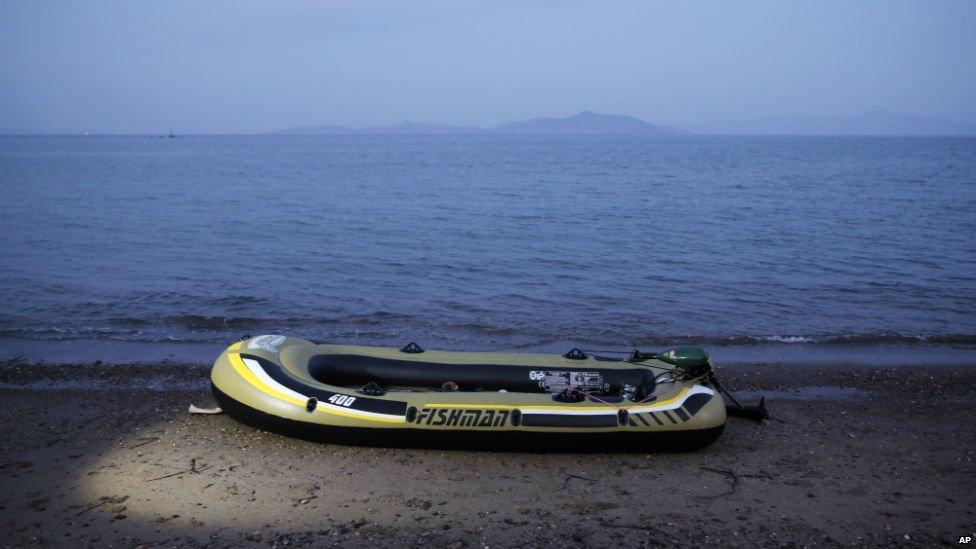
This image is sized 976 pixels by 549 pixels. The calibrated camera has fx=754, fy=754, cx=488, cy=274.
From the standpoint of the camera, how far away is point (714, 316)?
12875 mm

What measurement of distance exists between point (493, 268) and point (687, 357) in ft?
32.9

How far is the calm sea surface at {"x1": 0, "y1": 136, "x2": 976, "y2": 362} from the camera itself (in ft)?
39.8

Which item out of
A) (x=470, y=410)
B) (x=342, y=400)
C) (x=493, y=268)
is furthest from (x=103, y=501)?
(x=493, y=268)

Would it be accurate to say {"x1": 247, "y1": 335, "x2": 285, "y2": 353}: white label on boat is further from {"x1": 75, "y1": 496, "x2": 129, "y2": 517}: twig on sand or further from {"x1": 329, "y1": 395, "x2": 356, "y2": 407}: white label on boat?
{"x1": 75, "y1": 496, "x2": 129, "y2": 517}: twig on sand

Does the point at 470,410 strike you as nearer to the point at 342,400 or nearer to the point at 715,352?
the point at 342,400

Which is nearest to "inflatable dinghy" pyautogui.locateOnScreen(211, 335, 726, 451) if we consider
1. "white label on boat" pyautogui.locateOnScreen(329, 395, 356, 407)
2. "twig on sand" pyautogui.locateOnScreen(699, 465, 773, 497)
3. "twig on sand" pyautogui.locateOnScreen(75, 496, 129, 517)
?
"white label on boat" pyautogui.locateOnScreen(329, 395, 356, 407)

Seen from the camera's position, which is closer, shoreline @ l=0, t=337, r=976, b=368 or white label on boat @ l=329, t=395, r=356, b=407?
white label on boat @ l=329, t=395, r=356, b=407

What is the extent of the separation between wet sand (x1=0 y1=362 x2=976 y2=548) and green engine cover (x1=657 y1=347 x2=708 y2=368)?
0.79 meters

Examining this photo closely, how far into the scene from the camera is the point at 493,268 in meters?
17.2

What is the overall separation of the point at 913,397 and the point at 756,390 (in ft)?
5.70

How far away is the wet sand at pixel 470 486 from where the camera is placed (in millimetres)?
5414

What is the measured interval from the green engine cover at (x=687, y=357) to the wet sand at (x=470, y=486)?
0.79 m

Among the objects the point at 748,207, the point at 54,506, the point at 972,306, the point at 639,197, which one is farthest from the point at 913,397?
the point at 639,197

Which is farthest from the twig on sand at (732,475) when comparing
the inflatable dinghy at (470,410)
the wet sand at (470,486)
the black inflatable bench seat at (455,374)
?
the black inflatable bench seat at (455,374)
